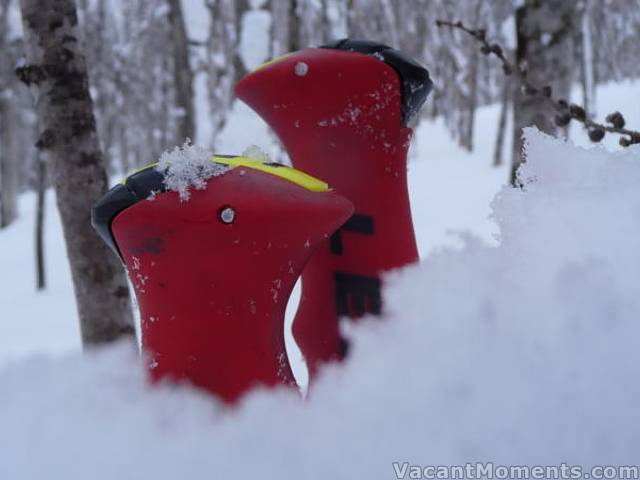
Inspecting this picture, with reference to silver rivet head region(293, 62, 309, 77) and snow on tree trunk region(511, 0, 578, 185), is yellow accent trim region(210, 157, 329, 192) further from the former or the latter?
snow on tree trunk region(511, 0, 578, 185)

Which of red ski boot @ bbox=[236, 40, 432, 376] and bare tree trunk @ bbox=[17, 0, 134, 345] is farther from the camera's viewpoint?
bare tree trunk @ bbox=[17, 0, 134, 345]

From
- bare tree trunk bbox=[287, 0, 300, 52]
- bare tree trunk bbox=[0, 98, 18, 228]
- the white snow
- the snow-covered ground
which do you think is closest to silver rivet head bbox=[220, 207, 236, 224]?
the snow-covered ground

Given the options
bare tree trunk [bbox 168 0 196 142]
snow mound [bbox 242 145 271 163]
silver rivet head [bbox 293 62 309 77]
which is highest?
silver rivet head [bbox 293 62 309 77]

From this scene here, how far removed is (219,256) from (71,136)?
3.68 ft

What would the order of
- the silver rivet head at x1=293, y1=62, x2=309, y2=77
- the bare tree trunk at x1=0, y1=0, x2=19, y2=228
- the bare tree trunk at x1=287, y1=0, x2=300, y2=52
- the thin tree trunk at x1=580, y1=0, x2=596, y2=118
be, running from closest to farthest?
1. the silver rivet head at x1=293, y1=62, x2=309, y2=77
2. the thin tree trunk at x1=580, y1=0, x2=596, y2=118
3. the bare tree trunk at x1=287, y1=0, x2=300, y2=52
4. the bare tree trunk at x1=0, y1=0, x2=19, y2=228

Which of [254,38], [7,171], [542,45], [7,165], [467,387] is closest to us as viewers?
[467,387]

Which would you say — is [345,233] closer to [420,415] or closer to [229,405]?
[229,405]

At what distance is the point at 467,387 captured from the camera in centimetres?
56

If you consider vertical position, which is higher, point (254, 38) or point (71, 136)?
point (71, 136)

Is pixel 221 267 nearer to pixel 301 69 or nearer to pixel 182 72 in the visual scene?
pixel 301 69

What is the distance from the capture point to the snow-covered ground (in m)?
0.53

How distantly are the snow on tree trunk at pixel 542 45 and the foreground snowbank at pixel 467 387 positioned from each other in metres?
2.03

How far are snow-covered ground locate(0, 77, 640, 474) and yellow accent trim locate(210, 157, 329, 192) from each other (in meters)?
0.26

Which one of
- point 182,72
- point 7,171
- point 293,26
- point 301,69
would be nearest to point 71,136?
point 301,69
